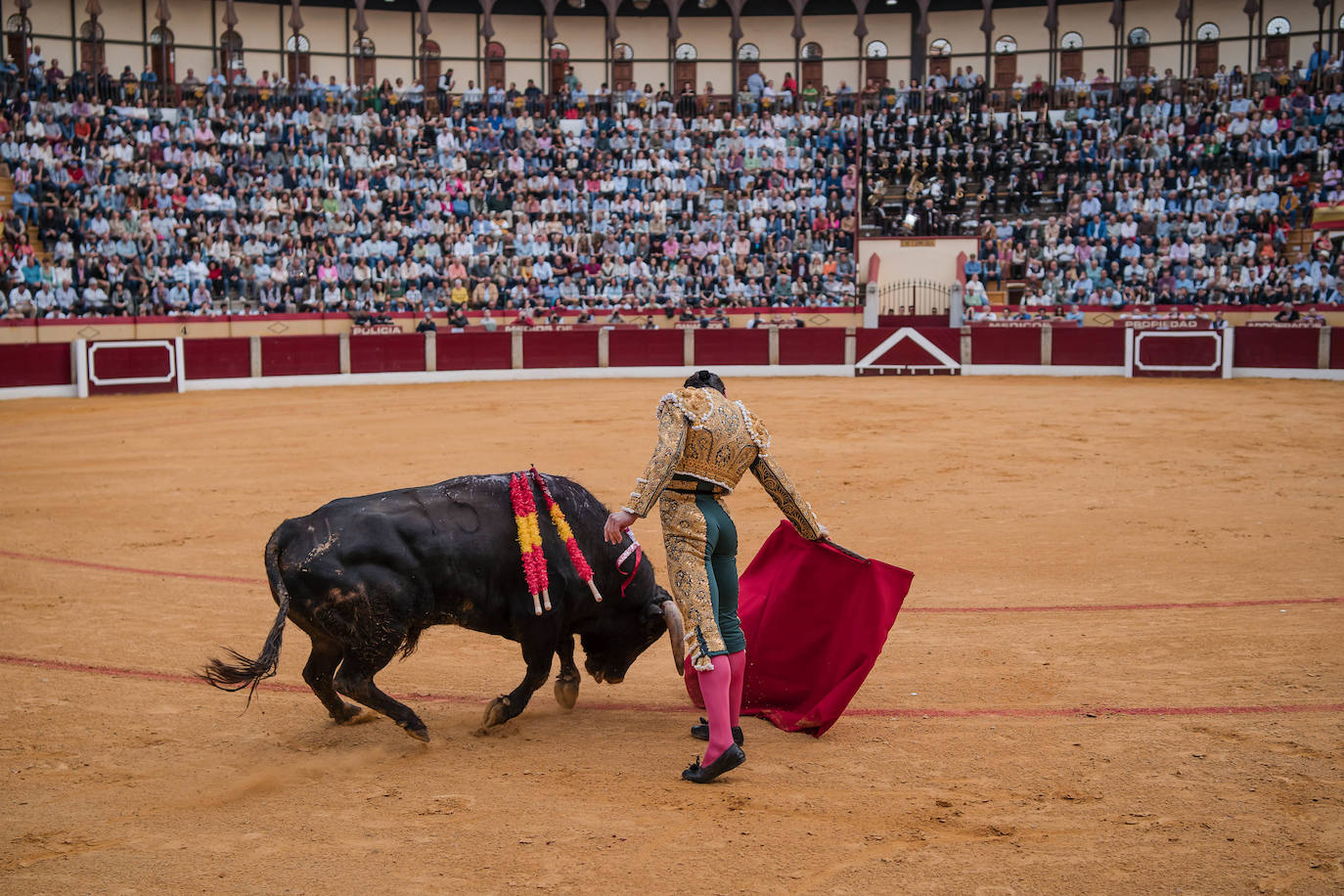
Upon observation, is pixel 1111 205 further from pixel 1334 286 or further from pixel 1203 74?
pixel 1203 74

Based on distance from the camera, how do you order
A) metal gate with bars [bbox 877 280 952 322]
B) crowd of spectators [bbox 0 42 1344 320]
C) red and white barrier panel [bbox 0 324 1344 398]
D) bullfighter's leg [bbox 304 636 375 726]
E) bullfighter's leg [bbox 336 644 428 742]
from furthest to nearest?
1. metal gate with bars [bbox 877 280 952 322]
2. crowd of spectators [bbox 0 42 1344 320]
3. red and white barrier panel [bbox 0 324 1344 398]
4. bullfighter's leg [bbox 304 636 375 726]
5. bullfighter's leg [bbox 336 644 428 742]

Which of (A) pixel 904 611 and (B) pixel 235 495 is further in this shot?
(B) pixel 235 495

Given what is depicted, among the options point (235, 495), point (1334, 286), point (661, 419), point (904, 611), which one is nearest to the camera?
point (661, 419)

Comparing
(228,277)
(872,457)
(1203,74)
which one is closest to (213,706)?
(872,457)

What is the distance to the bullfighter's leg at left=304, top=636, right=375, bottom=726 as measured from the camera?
435cm

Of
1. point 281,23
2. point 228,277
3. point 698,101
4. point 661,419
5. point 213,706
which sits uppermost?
point 281,23

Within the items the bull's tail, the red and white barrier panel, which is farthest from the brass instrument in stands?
the bull's tail

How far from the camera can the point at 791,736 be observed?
4332mm

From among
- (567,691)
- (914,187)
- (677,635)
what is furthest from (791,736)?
(914,187)

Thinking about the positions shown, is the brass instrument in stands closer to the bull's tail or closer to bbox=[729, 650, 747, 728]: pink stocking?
bbox=[729, 650, 747, 728]: pink stocking

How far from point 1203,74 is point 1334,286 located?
10.8 m

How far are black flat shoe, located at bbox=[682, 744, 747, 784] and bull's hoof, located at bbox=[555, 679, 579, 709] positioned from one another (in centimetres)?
94

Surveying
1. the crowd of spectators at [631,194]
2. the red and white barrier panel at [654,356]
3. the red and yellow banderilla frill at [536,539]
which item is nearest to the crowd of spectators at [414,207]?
the crowd of spectators at [631,194]

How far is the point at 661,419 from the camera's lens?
13.0 feet
